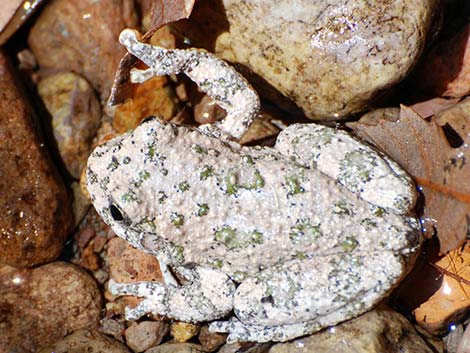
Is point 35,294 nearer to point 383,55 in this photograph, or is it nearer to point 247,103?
point 247,103

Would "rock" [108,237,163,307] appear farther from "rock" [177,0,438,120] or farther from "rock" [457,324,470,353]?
"rock" [457,324,470,353]

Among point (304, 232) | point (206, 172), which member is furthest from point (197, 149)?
point (304, 232)

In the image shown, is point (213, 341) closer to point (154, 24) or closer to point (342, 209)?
point (342, 209)

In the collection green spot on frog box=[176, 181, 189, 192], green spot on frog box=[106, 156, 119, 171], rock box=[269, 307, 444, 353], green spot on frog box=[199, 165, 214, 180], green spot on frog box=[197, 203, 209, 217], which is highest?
green spot on frog box=[106, 156, 119, 171]

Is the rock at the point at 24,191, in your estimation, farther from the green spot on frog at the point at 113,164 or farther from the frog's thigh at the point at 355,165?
the frog's thigh at the point at 355,165

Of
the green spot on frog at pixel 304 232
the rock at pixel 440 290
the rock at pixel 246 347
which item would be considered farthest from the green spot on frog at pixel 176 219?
the rock at pixel 440 290

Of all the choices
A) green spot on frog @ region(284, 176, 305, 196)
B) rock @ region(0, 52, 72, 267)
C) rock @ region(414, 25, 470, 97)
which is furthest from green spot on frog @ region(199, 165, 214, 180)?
rock @ region(414, 25, 470, 97)
